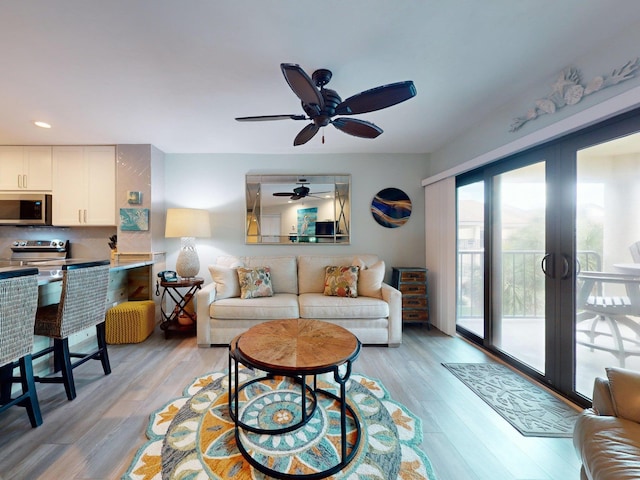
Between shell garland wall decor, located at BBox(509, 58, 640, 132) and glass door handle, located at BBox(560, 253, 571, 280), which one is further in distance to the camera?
glass door handle, located at BBox(560, 253, 571, 280)

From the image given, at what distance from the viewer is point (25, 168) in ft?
10.5

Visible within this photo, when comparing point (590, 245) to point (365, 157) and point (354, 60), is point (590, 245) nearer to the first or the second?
point (354, 60)

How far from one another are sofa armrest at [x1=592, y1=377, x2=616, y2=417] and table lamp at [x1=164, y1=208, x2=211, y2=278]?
11.5 ft

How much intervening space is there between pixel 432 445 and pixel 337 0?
247 centimetres

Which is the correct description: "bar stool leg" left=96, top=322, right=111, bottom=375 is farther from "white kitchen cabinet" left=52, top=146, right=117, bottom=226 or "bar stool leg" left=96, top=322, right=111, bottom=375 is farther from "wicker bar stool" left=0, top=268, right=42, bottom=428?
"white kitchen cabinet" left=52, top=146, right=117, bottom=226

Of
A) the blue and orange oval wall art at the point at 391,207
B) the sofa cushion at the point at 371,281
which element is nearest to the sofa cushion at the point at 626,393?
the sofa cushion at the point at 371,281

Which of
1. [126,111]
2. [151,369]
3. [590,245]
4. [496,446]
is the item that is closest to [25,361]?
[151,369]

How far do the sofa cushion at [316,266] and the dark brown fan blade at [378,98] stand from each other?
82.2 inches

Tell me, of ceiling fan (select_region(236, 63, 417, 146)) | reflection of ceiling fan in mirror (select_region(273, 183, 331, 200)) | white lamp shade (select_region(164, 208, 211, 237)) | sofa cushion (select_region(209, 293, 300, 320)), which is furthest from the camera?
reflection of ceiling fan in mirror (select_region(273, 183, 331, 200))

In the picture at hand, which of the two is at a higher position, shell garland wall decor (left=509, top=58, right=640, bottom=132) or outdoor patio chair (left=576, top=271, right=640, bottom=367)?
shell garland wall decor (left=509, top=58, right=640, bottom=132)

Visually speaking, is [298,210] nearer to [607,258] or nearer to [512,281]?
[512,281]

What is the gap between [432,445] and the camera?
145 centimetres

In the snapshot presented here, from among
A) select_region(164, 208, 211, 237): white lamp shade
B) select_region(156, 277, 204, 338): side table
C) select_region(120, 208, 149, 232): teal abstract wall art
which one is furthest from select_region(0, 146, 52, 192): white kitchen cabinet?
select_region(156, 277, 204, 338): side table

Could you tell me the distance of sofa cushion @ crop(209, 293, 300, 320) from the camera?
2699mm
